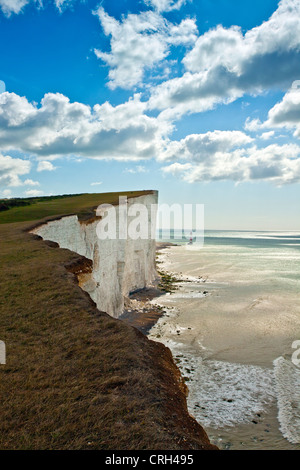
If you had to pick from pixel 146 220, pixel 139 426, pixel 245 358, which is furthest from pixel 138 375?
pixel 146 220

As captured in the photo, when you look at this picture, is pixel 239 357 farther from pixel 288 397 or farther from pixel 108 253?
pixel 108 253

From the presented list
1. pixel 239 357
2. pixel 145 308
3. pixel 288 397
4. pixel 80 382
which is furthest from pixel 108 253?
pixel 80 382

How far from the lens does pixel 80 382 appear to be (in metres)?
4.21

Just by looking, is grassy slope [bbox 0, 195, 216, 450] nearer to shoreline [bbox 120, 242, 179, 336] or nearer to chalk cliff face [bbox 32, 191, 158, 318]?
chalk cliff face [bbox 32, 191, 158, 318]

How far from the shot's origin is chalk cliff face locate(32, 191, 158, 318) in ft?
54.3

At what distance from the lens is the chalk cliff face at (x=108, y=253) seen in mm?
16562

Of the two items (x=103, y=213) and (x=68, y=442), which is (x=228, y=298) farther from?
(x=68, y=442)

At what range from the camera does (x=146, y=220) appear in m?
30.8

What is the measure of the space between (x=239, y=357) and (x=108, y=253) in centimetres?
1071

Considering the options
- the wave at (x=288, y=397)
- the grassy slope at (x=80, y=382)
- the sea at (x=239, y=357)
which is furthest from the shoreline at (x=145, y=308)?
the grassy slope at (x=80, y=382)

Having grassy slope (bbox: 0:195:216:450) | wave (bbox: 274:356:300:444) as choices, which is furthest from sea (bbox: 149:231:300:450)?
grassy slope (bbox: 0:195:216:450)

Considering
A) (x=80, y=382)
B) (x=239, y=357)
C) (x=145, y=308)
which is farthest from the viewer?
(x=145, y=308)

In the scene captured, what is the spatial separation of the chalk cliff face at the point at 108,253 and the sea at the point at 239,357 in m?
3.50

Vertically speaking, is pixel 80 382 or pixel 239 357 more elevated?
pixel 80 382
